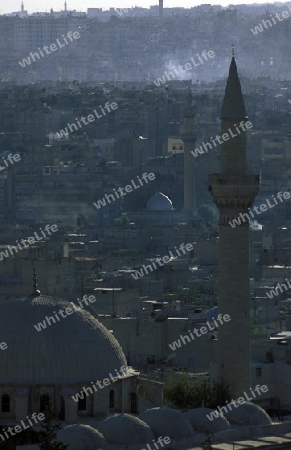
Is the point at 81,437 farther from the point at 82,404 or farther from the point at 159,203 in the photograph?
the point at 159,203

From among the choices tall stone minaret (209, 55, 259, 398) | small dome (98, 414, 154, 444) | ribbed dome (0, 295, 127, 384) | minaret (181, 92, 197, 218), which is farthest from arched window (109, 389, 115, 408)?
minaret (181, 92, 197, 218)

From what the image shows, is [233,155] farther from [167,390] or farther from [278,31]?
[278,31]

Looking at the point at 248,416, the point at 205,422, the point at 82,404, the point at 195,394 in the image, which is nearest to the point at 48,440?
the point at 205,422

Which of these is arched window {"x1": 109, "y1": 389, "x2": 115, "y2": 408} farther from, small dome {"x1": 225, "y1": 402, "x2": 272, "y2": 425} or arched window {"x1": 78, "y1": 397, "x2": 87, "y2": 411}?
small dome {"x1": 225, "y1": 402, "x2": 272, "y2": 425}

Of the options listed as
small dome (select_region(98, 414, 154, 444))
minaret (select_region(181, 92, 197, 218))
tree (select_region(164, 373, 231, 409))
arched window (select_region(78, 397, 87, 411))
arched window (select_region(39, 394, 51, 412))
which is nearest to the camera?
small dome (select_region(98, 414, 154, 444))

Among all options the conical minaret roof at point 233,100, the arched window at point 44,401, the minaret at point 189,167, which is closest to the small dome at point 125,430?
the arched window at point 44,401
